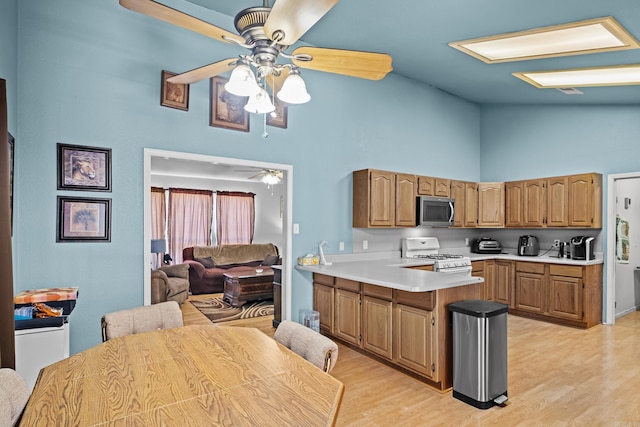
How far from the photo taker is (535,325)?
4727 mm

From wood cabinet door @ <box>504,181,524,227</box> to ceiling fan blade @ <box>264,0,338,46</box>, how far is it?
495cm

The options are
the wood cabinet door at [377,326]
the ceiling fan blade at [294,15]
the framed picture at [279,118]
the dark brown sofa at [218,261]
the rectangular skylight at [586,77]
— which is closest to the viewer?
the ceiling fan blade at [294,15]

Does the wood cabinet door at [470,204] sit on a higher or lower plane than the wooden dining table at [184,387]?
higher

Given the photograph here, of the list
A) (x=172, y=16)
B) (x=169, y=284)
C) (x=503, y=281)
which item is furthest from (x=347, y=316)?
(x=169, y=284)

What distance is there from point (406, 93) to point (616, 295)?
4.15 metres

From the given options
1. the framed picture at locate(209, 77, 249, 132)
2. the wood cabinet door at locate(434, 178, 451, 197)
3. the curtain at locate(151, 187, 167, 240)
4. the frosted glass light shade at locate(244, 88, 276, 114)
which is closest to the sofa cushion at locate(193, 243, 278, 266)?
the curtain at locate(151, 187, 167, 240)

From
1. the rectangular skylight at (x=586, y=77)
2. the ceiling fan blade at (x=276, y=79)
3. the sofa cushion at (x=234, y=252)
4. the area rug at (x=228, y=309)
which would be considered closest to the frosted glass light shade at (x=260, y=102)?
the ceiling fan blade at (x=276, y=79)

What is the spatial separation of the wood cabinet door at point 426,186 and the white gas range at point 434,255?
669 mm

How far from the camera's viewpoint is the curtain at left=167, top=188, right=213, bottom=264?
7961 mm

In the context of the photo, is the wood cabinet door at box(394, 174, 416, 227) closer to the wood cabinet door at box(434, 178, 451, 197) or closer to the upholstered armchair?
the wood cabinet door at box(434, 178, 451, 197)

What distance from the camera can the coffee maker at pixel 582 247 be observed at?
4.68m

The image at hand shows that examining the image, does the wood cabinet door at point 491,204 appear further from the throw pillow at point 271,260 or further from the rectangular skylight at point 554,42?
the throw pillow at point 271,260

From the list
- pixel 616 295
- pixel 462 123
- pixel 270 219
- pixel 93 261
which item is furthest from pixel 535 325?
pixel 270 219

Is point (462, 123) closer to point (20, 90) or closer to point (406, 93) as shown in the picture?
point (406, 93)
